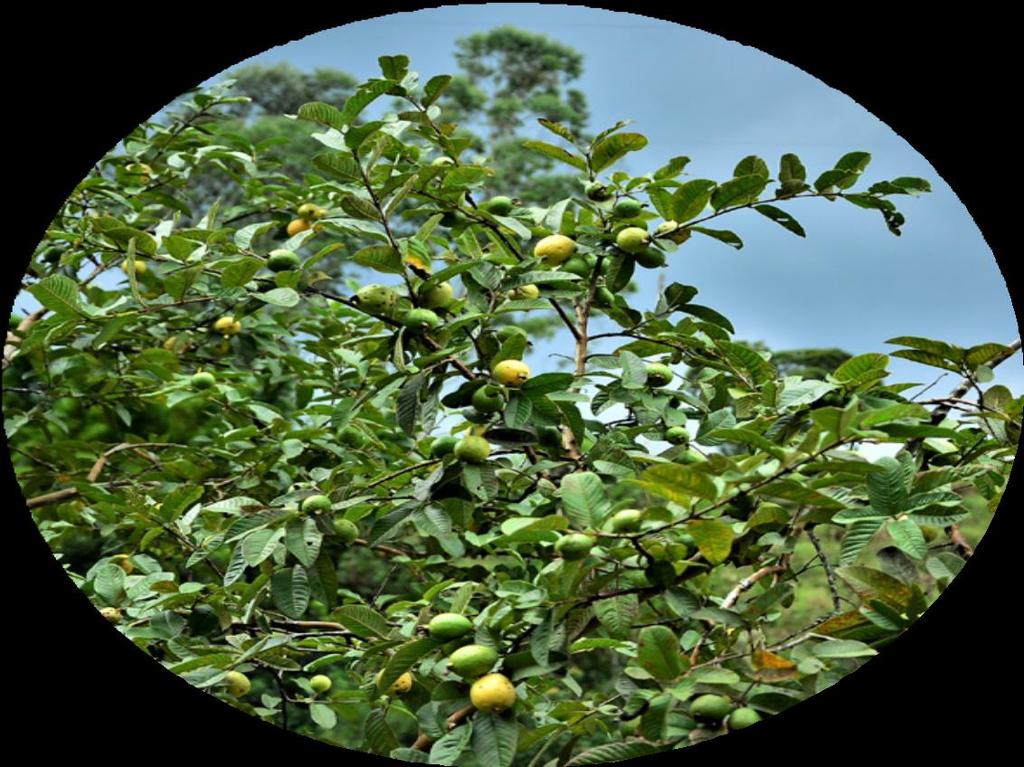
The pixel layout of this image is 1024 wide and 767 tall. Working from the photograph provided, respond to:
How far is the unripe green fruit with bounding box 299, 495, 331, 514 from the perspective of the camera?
110 cm

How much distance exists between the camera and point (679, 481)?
2.79 ft

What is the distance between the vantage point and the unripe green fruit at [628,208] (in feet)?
4.47

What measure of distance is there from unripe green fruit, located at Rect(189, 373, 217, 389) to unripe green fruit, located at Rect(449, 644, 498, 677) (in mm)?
1021

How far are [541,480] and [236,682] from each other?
0.49 meters

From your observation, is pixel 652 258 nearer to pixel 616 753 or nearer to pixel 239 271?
pixel 239 271

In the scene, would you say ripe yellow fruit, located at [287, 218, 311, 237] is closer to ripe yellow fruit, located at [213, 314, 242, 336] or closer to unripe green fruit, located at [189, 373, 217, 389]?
ripe yellow fruit, located at [213, 314, 242, 336]

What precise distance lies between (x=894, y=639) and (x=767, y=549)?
197 mm

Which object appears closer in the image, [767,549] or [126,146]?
[767,549]

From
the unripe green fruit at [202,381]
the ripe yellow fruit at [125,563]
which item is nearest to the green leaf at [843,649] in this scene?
the ripe yellow fruit at [125,563]

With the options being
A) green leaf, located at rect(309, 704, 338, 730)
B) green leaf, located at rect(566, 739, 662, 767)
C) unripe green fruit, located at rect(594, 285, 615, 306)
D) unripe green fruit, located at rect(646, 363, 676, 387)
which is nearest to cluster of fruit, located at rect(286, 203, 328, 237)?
unripe green fruit, located at rect(594, 285, 615, 306)

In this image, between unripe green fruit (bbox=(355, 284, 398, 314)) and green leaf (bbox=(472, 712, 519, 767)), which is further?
unripe green fruit (bbox=(355, 284, 398, 314))

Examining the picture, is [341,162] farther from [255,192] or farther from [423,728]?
[255,192]

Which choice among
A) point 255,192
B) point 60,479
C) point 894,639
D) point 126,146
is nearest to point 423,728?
point 894,639

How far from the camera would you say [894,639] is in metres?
0.94
